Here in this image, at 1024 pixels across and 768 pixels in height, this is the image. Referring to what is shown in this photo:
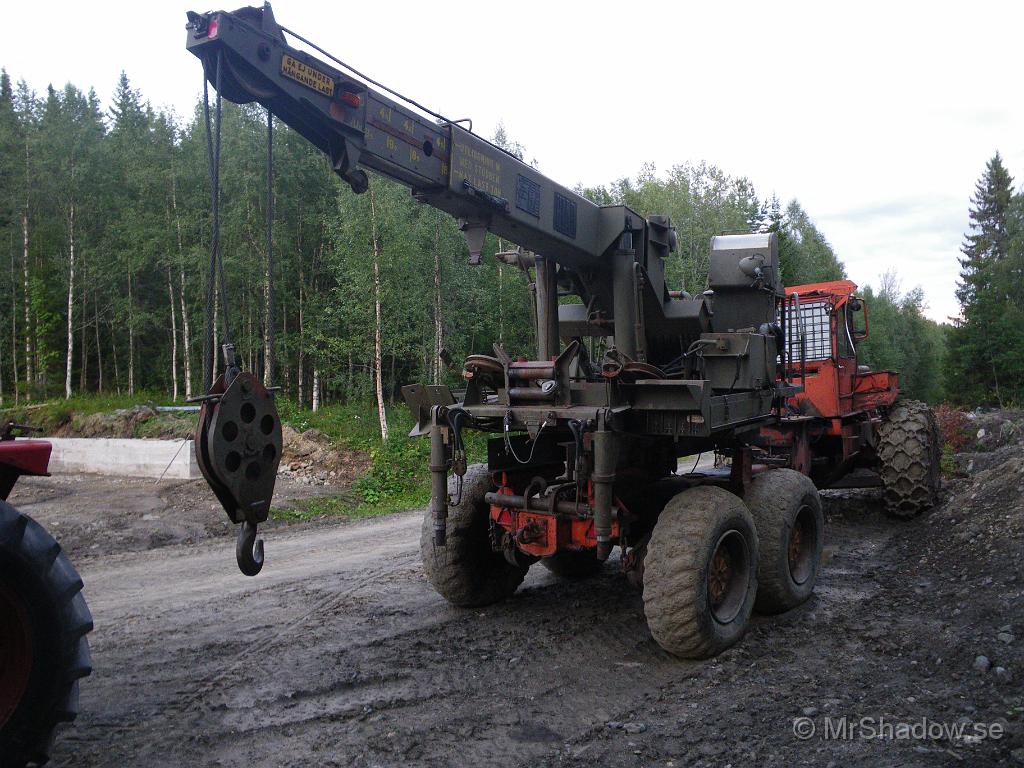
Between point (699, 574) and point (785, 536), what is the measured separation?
4.66 ft

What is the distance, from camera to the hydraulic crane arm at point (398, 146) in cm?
411

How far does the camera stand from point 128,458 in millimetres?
14945

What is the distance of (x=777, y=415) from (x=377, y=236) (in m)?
14.6

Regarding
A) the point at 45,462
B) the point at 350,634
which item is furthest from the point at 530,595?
the point at 45,462

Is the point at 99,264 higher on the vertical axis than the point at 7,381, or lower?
higher

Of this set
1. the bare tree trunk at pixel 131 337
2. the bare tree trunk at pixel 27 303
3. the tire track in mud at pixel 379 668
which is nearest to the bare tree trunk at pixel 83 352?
the bare tree trunk at pixel 131 337

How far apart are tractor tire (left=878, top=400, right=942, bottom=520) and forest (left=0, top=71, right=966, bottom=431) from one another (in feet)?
41.7

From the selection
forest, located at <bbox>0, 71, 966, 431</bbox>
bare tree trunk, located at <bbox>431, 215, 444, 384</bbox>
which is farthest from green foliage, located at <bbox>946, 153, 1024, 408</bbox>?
bare tree trunk, located at <bbox>431, 215, 444, 384</bbox>

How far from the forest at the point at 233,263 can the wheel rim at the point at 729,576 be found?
49.3 feet

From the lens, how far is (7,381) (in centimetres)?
2948

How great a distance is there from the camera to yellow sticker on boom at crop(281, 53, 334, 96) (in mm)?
4258

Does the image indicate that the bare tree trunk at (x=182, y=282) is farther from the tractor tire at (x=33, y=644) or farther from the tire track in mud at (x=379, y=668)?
the tractor tire at (x=33, y=644)

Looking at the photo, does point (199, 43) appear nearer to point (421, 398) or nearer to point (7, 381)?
point (421, 398)

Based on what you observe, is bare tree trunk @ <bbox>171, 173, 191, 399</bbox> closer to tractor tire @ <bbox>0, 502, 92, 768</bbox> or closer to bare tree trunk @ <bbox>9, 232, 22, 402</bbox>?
bare tree trunk @ <bbox>9, 232, 22, 402</bbox>
